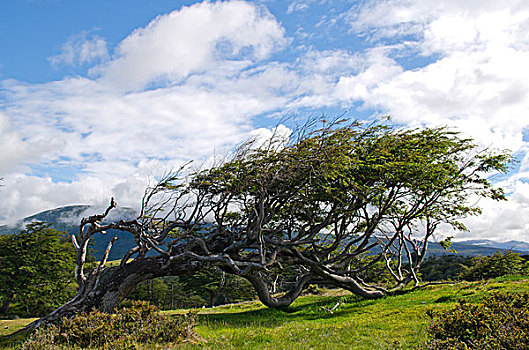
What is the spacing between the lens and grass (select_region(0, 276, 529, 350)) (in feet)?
29.4

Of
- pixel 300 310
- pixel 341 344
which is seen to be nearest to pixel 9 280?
pixel 300 310

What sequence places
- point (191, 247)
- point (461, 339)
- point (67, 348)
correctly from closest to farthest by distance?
point (461, 339)
point (67, 348)
point (191, 247)

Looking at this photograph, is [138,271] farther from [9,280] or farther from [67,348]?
[9,280]

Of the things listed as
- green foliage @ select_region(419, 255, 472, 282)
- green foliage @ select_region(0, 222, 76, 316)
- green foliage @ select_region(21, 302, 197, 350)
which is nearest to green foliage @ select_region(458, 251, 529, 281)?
green foliage @ select_region(419, 255, 472, 282)

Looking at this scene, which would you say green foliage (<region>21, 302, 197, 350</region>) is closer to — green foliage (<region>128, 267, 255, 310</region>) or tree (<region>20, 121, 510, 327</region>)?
tree (<region>20, 121, 510, 327</region>)

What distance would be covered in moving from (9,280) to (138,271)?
26405mm

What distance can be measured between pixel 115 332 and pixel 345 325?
674 centimetres

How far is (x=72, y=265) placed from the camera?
121 ft

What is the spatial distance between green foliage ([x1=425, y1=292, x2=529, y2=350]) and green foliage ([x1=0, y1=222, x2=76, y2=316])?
3399 centimetres

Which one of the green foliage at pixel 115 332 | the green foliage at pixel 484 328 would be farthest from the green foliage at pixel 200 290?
the green foliage at pixel 484 328

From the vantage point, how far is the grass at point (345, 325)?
8.95 m

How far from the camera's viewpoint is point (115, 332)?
8.66 meters

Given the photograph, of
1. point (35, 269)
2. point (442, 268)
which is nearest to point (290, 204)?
point (35, 269)

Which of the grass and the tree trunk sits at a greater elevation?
the tree trunk
